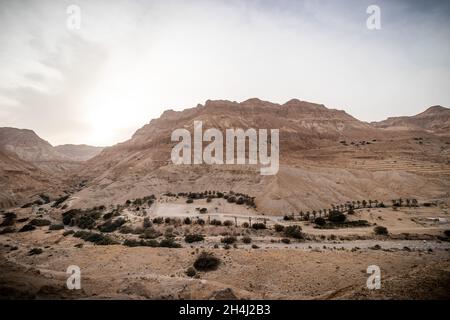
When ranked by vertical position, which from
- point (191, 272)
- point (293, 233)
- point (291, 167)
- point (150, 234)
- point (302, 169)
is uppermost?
point (291, 167)

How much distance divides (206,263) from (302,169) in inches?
1616

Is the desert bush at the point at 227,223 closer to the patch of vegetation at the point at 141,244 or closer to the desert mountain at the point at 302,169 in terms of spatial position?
the desert mountain at the point at 302,169

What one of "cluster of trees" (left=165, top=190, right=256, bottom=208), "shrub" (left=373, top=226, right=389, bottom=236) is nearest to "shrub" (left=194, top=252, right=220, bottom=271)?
"shrub" (left=373, top=226, right=389, bottom=236)

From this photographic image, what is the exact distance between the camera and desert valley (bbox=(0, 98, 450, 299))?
14.3 meters

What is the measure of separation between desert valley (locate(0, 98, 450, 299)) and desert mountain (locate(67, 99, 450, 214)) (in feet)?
1.15

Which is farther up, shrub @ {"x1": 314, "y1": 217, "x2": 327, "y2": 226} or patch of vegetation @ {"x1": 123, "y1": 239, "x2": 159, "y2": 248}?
shrub @ {"x1": 314, "y1": 217, "x2": 327, "y2": 226}

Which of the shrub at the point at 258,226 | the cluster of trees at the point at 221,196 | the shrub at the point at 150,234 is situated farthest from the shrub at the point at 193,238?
the cluster of trees at the point at 221,196

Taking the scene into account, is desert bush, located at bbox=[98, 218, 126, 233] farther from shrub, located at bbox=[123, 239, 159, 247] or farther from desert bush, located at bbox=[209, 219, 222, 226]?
desert bush, located at bbox=[209, 219, 222, 226]

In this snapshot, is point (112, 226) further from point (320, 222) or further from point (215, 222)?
point (320, 222)

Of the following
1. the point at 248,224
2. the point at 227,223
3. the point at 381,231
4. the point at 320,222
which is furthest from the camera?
the point at 320,222

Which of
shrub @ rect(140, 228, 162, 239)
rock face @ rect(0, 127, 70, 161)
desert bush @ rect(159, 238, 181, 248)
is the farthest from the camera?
rock face @ rect(0, 127, 70, 161)

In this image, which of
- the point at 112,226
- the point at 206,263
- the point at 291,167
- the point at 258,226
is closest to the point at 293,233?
the point at 258,226

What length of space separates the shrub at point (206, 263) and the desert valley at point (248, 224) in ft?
0.29

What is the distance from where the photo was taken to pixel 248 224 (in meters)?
33.9
